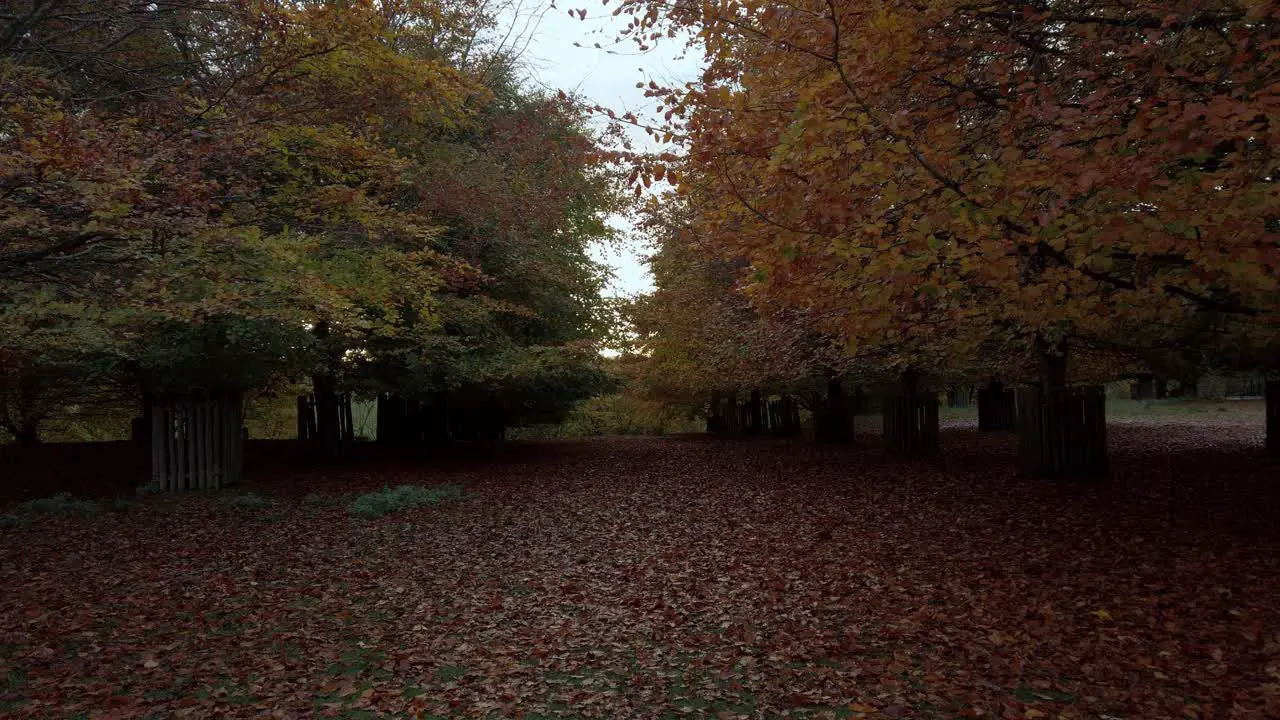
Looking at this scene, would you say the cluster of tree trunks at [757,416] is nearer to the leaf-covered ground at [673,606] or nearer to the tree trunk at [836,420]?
the tree trunk at [836,420]

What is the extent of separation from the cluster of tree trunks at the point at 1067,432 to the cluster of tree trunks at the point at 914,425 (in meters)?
5.28

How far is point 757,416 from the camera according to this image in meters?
29.9

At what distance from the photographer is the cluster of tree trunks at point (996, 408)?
27.4 m

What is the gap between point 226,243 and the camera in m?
9.53

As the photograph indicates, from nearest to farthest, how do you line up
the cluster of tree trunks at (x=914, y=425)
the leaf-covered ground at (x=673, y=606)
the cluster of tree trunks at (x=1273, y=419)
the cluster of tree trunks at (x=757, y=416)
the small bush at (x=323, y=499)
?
the leaf-covered ground at (x=673, y=606), the small bush at (x=323, y=499), the cluster of tree trunks at (x=1273, y=419), the cluster of tree trunks at (x=914, y=425), the cluster of tree trunks at (x=757, y=416)

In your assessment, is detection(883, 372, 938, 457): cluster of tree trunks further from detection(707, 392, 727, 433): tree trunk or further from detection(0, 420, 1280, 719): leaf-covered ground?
detection(707, 392, 727, 433): tree trunk

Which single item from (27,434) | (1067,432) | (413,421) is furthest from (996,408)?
(27,434)

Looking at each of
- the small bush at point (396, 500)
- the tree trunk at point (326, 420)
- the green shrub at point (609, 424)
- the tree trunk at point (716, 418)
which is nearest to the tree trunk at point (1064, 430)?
the small bush at point (396, 500)

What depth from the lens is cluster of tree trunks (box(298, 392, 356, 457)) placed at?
2047cm

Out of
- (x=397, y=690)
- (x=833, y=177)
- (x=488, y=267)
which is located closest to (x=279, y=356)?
(x=488, y=267)

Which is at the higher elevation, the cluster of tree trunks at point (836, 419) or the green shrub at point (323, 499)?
the cluster of tree trunks at point (836, 419)

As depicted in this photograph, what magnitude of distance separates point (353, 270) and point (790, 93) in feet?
30.5

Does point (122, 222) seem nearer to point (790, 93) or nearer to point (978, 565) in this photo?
point (790, 93)

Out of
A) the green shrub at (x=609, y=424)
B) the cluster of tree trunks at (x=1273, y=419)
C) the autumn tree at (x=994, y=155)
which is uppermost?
the autumn tree at (x=994, y=155)
